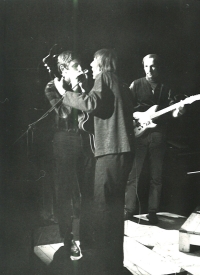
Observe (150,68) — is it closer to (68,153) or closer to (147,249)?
(68,153)

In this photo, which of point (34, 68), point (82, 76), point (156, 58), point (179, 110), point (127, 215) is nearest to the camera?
point (34, 68)

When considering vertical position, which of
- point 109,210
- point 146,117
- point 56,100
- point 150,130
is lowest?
point 109,210

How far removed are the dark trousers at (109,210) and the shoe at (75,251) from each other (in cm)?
13

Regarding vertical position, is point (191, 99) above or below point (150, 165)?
above

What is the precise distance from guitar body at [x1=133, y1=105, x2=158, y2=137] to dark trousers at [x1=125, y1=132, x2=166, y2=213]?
0.05m

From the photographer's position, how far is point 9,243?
2.74m

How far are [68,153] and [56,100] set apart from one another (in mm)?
399

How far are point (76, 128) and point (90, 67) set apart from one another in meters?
0.47

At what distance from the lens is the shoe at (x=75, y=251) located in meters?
2.89

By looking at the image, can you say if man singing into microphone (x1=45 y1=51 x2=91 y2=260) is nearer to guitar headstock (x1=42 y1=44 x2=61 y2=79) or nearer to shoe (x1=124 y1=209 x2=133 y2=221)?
guitar headstock (x1=42 y1=44 x2=61 y2=79)

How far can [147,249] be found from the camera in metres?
3.16

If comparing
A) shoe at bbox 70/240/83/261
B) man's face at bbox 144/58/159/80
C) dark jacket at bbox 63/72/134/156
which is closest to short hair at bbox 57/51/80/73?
dark jacket at bbox 63/72/134/156

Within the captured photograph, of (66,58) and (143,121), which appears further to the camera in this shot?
(143,121)

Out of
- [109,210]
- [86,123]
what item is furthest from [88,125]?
[109,210]
